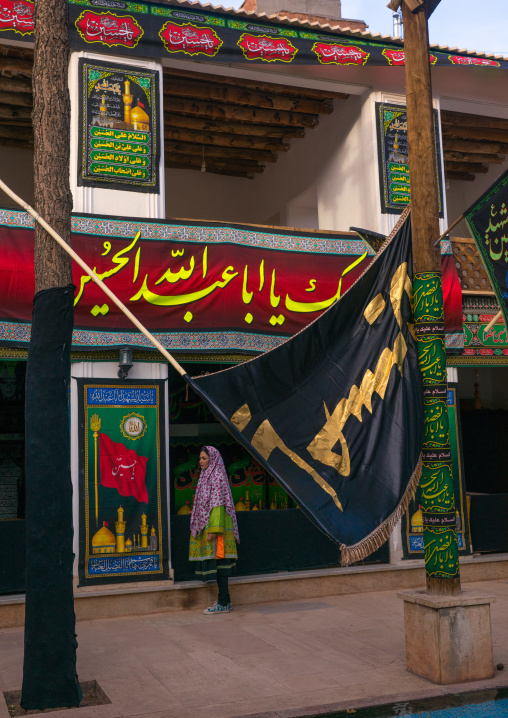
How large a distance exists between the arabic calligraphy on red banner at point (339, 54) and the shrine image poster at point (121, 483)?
476cm

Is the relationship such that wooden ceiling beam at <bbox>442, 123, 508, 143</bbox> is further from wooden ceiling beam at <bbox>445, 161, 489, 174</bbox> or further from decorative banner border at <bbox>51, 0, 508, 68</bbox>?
decorative banner border at <bbox>51, 0, 508, 68</bbox>

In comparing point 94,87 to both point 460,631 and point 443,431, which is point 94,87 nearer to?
point 443,431

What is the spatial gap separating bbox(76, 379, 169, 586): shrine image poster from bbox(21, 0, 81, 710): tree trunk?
9.08ft

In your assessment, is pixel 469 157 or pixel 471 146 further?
pixel 469 157

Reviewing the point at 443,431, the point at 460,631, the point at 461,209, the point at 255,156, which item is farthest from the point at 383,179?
the point at 460,631

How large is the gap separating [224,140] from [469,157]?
4134 millimetres

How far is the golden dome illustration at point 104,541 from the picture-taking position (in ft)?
25.8

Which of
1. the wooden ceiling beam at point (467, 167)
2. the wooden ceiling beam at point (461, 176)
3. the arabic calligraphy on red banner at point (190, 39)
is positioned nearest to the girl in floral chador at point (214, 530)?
the arabic calligraphy on red banner at point (190, 39)

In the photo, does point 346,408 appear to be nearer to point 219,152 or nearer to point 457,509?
point 457,509

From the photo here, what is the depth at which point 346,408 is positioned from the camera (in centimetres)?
536

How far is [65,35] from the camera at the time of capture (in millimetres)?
5672

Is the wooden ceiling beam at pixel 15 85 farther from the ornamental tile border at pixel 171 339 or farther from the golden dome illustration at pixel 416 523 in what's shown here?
the golden dome illustration at pixel 416 523

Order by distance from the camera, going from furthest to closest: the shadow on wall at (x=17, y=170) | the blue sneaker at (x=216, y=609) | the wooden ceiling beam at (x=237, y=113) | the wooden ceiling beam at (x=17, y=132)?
1. the shadow on wall at (x=17, y=170)
2. the wooden ceiling beam at (x=17, y=132)
3. the wooden ceiling beam at (x=237, y=113)
4. the blue sneaker at (x=216, y=609)

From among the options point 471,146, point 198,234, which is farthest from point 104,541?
point 471,146
